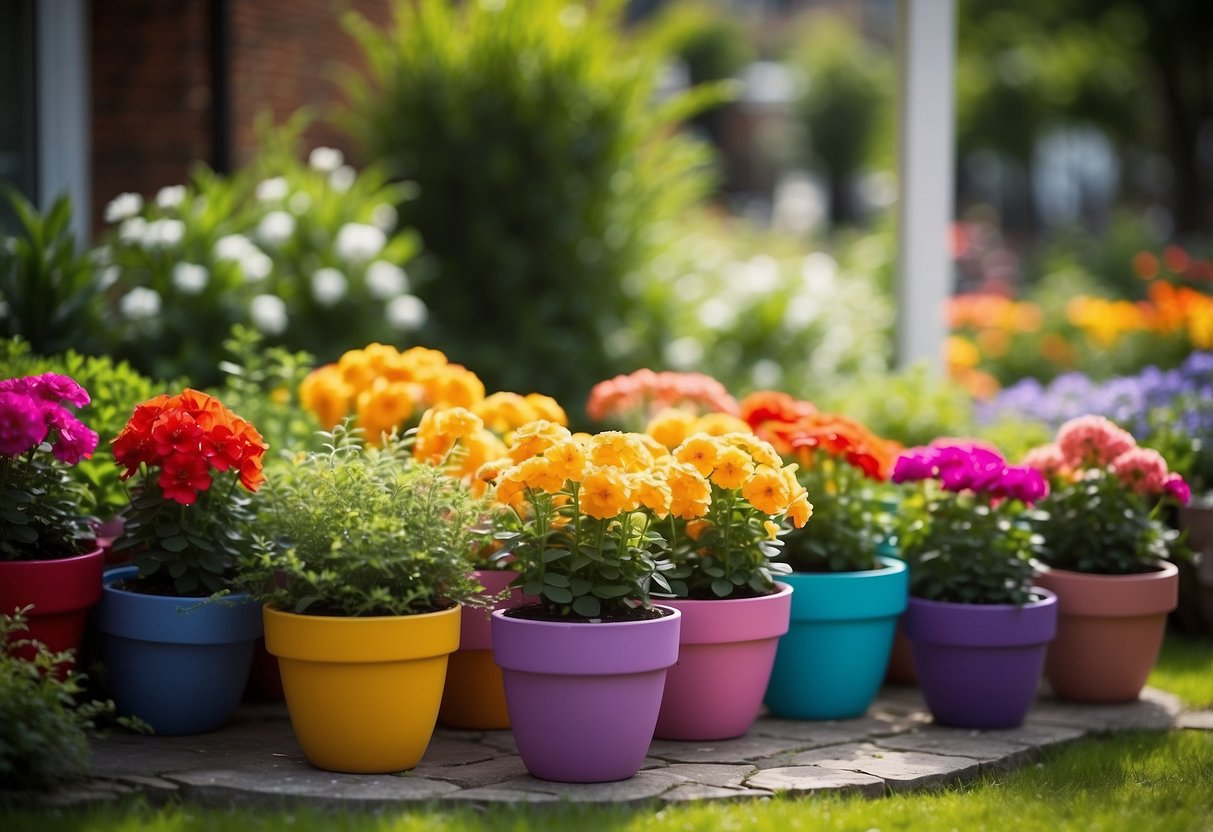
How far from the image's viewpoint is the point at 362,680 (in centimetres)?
332

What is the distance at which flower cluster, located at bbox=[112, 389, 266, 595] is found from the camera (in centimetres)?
345

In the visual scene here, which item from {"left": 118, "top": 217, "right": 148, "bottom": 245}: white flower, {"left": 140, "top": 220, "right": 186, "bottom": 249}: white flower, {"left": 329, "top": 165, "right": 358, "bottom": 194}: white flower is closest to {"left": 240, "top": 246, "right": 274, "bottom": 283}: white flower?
{"left": 140, "top": 220, "right": 186, "bottom": 249}: white flower

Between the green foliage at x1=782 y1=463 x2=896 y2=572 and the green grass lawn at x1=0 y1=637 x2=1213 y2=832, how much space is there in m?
0.76

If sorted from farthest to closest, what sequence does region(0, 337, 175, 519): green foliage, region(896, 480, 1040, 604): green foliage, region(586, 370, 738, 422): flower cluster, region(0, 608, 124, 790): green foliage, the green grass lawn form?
region(586, 370, 738, 422): flower cluster
region(896, 480, 1040, 604): green foliage
region(0, 337, 175, 519): green foliage
region(0, 608, 124, 790): green foliage
the green grass lawn

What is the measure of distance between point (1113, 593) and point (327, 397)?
244cm

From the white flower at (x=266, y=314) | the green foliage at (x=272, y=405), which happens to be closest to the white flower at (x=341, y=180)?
the white flower at (x=266, y=314)

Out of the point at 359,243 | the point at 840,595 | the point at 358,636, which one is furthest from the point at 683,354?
the point at 358,636

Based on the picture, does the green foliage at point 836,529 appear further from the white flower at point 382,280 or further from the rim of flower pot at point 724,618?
the white flower at point 382,280

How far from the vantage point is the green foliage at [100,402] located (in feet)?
13.2

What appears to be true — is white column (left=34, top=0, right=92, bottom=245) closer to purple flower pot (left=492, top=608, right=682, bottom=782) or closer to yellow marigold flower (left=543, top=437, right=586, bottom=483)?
yellow marigold flower (left=543, top=437, right=586, bottom=483)

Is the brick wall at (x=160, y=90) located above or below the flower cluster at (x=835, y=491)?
above

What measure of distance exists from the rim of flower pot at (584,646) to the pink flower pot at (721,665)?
1.12ft

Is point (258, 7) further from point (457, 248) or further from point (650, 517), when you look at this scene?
point (650, 517)

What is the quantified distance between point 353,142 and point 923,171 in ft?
9.94
